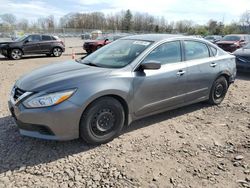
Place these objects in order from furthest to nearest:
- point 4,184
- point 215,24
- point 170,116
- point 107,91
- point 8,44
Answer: point 215,24 < point 8,44 < point 170,116 < point 107,91 < point 4,184

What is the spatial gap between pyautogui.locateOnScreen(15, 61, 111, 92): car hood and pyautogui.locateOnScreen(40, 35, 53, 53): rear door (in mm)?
11796

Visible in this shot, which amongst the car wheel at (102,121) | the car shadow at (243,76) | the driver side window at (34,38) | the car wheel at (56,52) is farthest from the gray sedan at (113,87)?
the car wheel at (56,52)

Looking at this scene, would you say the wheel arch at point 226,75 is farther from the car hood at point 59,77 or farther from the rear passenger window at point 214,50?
the car hood at point 59,77

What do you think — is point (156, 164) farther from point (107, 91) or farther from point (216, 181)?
point (107, 91)

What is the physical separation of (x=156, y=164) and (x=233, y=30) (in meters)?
→ 58.3

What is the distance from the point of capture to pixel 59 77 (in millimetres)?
3273

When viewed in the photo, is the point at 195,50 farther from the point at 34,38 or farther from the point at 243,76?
the point at 34,38

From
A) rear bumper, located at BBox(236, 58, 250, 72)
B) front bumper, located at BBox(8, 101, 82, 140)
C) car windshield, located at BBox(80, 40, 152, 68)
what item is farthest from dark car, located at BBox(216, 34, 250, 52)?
front bumper, located at BBox(8, 101, 82, 140)

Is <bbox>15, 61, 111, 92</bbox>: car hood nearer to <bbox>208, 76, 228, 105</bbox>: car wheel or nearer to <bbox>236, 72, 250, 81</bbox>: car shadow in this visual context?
<bbox>208, 76, 228, 105</bbox>: car wheel

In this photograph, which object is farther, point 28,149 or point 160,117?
point 160,117

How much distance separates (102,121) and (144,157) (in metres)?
0.79

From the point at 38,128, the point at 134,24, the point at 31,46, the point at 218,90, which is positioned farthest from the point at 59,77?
the point at 134,24

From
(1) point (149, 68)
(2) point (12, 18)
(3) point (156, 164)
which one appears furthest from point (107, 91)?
(2) point (12, 18)

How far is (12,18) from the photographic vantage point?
50531mm
